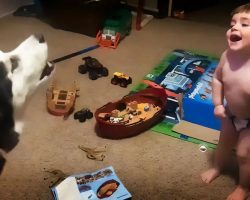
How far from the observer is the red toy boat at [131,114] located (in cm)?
167

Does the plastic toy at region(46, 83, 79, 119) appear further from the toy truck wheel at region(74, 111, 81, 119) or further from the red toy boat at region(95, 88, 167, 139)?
the red toy boat at region(95, 88, 167, 139)

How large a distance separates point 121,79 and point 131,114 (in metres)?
0.31

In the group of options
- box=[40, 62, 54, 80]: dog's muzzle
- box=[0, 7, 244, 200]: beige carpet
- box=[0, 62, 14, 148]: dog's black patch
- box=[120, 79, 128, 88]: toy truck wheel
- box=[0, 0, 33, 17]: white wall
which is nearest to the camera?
box=[0, 62, 14, 148]: dog's black patch

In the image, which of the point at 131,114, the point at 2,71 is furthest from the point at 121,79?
the point at 2,71

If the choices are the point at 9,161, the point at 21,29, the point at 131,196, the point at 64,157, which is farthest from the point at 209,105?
the point at 21,29

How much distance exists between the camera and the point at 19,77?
46.2 inches

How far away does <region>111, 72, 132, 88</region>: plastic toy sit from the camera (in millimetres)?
2023

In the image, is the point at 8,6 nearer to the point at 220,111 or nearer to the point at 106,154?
the point at 106,154

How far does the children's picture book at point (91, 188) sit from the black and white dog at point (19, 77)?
1.12ft

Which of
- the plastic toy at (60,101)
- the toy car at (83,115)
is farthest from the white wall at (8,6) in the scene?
the toy car at (83,115)

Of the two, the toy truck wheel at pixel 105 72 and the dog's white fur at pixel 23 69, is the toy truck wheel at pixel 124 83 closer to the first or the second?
the toy truck wheel at pixel 105 72

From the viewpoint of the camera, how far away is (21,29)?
2.67 metres

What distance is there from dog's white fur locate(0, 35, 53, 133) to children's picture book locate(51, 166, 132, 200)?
342 millimetres

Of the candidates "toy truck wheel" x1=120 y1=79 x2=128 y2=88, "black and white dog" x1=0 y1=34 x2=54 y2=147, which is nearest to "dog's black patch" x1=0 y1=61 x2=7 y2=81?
"black and white dog" x1=0 y1=34 x2=54 y2=147
